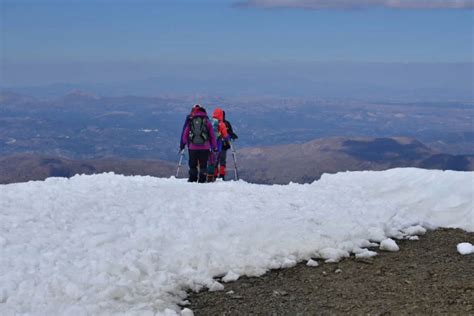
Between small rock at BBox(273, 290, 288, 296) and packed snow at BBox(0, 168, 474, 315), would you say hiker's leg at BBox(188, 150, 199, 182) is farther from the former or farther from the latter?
small rock at BBox(273, 290, 288, 296)

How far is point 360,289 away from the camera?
9.38 metres

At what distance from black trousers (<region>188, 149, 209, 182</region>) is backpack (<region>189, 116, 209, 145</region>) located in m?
0.40

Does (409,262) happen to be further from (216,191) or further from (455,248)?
(216,191)

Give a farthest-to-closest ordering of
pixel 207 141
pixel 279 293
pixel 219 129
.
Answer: pixel 219 129 → pixel 207 141 → pixel 279 293

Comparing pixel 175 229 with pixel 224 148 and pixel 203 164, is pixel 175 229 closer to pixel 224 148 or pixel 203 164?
pixel 203 164

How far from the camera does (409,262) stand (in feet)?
35.8

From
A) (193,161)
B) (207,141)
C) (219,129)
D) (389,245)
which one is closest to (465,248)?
(389,245)

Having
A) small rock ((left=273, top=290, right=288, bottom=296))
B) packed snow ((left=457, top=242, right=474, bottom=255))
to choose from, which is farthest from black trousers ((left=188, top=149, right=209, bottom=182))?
small rock ((left=273, top=290, right=288, bottom=296))

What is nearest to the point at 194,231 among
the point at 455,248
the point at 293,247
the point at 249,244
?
the point at 249,244

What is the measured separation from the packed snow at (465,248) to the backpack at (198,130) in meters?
10.1

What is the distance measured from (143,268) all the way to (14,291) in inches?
87.8

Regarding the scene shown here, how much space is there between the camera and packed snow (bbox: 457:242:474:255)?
1149 centimetres

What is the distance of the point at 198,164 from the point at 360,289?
11.3 m

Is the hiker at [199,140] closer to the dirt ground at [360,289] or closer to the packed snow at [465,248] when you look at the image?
the dirt ground at [360,289]
